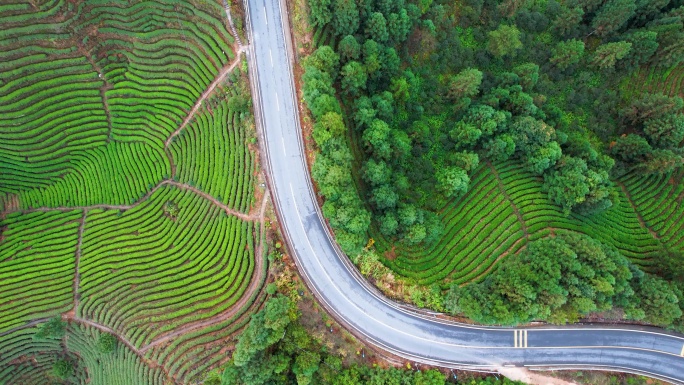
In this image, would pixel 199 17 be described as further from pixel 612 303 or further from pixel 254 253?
pixel 612 303

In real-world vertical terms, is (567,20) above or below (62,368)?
above

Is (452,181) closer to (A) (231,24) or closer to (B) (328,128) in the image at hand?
(B) (328,128)

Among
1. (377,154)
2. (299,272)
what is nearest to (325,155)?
(377,154)

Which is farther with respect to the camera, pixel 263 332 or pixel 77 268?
pixel 77 268

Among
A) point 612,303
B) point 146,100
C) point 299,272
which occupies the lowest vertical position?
point 299,272

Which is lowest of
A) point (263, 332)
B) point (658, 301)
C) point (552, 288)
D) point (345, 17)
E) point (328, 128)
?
point (263, 332)

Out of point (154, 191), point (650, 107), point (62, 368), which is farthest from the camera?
point (154, 191)

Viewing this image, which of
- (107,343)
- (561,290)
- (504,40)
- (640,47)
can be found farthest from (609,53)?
(107,343)

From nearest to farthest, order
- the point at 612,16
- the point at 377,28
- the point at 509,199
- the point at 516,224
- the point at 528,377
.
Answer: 1. the point at 528,377
2. the point at 377,28
3. the point at 516,224
4. the point at 509,199
5. the point at 612,16
